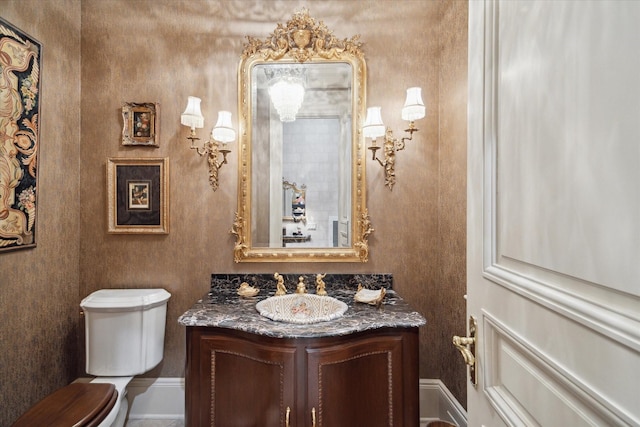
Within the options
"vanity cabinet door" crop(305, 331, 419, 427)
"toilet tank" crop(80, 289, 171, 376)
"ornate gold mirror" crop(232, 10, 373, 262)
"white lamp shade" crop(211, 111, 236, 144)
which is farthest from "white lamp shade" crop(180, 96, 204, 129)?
"vanity cabinet door" crop(305, 331, 419, 427)

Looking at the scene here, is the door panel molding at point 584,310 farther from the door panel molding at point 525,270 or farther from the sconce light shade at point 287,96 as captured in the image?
the sconce light shade at point 287,96

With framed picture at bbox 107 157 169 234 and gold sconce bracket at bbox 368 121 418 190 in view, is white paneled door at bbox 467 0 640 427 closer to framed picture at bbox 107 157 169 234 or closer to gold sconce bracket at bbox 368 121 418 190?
gold sconce bracket at bbox 368 121 418 190

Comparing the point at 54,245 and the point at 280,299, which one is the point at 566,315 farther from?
the point at 54,245

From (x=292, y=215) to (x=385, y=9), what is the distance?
1446mm

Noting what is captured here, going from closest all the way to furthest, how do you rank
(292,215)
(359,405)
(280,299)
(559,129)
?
1. (559,129)
2. (359,405)
3. (280,299)
4. (292,215)

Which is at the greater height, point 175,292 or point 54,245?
point 54,245

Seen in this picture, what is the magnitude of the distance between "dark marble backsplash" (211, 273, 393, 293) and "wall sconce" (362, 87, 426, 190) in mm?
601

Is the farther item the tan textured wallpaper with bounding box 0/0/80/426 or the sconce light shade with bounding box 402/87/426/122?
the sconce light shade with bounding box 402/87/426/122

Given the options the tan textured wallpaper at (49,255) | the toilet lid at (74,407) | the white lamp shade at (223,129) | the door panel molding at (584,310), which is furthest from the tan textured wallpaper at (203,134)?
the door panel molding at (584,310)

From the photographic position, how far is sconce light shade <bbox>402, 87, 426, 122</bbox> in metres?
1.83

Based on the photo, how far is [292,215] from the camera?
6.73ft

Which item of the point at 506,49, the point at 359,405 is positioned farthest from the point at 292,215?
the point at 506,49

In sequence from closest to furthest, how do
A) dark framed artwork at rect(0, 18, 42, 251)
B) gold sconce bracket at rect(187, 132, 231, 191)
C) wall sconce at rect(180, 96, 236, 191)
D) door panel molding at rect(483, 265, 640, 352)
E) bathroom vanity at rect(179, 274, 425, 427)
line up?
door panel molding at rect(483, 265, 640, 352), bathroom vanity at rect(179, 274, 425, 427), dark framed artwork at rect(0, 18, 42, 251), wall sconce at rect(180, 96, 236, 191), gold sconce bracket at rect(187, 132, 231, 191)

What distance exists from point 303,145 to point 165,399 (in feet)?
6.04
